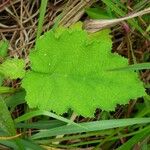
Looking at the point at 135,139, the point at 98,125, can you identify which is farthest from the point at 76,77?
the point at 135,139

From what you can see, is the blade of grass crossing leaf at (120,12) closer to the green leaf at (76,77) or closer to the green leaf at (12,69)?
the green leaf at (76,77)

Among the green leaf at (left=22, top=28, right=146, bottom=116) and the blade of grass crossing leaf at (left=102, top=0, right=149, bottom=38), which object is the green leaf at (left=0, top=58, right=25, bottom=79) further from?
the blade of grass crossing leaf at (left=102, top=0, right=149, bottom=38)

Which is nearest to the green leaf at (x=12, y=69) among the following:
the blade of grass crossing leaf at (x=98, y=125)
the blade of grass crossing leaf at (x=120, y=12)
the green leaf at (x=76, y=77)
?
the green leaf at (x=76, y=77)

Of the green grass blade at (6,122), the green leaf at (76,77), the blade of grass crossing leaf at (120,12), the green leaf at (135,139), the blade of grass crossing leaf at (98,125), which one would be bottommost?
the green leaf at (135,139)

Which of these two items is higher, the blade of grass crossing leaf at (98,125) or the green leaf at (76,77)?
the green leaf at (76,77)

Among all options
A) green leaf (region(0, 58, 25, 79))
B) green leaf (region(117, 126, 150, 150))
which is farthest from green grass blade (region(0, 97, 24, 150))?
green leaf (region(117, 126, 150, 150))

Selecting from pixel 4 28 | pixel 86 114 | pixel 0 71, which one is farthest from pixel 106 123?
pixel 4 28

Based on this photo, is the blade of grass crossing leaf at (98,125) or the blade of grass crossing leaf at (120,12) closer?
the blade of grass crossing leaf at (98,125)
